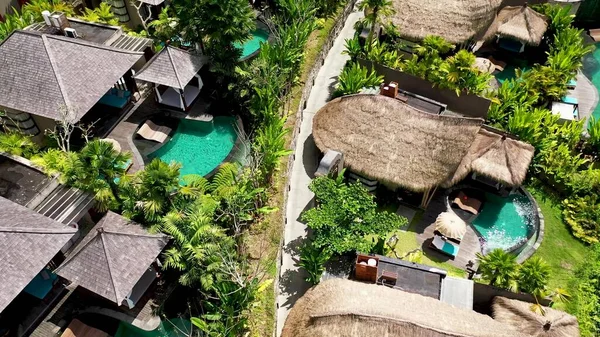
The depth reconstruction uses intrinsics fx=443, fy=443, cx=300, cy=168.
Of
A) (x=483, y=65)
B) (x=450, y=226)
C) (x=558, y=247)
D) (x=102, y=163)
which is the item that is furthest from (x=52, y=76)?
(x=558, y=247)

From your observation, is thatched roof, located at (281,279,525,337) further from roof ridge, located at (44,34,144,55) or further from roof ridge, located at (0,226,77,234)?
roof ridge, located at (44,34,144,55)

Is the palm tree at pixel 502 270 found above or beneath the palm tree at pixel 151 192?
beneath

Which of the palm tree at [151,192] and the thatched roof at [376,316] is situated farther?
the palm tree at [151,192]

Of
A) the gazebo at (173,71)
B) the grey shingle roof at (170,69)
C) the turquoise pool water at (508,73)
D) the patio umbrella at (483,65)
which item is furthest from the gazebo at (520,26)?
the grey shingle roof at (170,69)

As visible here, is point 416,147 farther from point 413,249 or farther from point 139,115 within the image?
point 139,115

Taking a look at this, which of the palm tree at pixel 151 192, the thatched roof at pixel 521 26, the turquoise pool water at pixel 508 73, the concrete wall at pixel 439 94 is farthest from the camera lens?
the turquoise pool water at pixel 508 73

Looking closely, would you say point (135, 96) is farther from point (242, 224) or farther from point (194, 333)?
point (194, 333)

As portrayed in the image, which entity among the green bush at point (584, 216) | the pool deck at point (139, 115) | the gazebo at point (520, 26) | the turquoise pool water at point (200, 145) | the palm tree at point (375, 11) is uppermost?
the palm tree at point (375, 11)

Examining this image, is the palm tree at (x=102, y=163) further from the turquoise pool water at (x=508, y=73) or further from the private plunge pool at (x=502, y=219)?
the turquoise pool water at (x=508, y=73)
